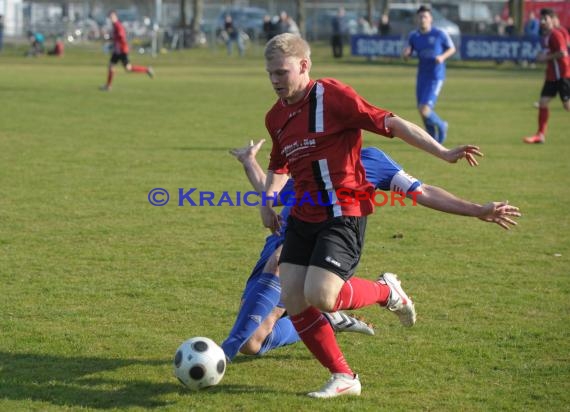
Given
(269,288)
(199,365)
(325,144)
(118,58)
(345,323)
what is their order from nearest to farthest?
(199,365), (325,144), (269,288), (345,323), (118,58)

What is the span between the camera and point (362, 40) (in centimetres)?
4097

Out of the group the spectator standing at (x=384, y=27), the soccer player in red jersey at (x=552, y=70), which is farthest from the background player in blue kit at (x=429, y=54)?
the spectator standing at (x=384, y=27)

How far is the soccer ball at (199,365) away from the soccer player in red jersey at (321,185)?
1.43 feet

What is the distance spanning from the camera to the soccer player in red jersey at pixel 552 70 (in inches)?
601

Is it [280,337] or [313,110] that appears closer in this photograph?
[313,110]

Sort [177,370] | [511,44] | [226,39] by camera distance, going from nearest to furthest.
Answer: [177,370]
[511,44]
[226,39]

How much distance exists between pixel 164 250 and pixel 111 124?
952 centimetres

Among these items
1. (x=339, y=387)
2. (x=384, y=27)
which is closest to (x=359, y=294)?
(x=339, y=387)

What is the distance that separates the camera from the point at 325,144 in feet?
15.7

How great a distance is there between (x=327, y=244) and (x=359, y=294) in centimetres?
42

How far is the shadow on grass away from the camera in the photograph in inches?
182

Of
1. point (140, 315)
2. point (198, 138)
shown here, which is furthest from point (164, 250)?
point (198, 138)

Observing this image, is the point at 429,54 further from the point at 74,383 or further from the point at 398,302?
the point at 74,383

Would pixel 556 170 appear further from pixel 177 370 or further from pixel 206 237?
pixel 177 370
